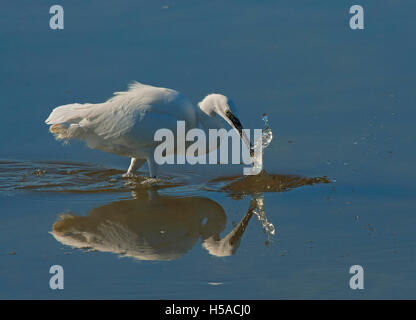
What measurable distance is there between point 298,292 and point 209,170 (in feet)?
13.5

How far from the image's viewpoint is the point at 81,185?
968 cm

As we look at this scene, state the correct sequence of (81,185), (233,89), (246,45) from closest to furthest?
(81,185)
(233,89)
(246,45)

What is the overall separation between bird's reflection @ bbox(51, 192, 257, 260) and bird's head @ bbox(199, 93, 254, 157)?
994 mm

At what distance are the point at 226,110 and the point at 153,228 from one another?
7.32ft

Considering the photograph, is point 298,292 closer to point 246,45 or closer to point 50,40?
point 246,45

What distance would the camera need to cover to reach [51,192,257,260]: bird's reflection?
7.45m

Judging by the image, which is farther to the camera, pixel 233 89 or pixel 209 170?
pixel 233 89

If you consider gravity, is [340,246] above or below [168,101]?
below

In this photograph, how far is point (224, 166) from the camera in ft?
34.2

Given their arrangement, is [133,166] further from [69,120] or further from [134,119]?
[69,120]

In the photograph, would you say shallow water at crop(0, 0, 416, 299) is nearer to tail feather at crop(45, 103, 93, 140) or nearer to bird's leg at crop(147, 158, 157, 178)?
bird's leg at crop(147, 158, 157, 178)

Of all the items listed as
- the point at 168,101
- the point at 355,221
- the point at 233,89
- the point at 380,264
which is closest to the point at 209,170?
the point at 168,101

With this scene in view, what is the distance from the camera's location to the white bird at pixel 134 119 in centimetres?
969

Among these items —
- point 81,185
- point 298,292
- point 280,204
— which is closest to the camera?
point 298,292
